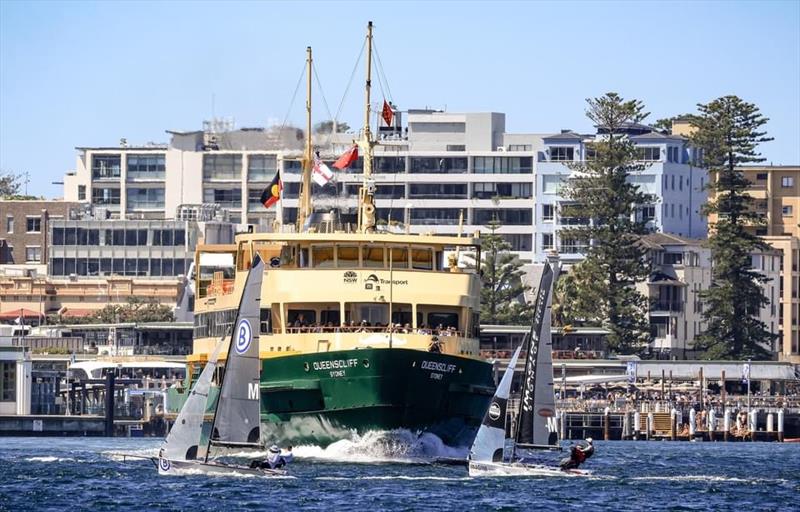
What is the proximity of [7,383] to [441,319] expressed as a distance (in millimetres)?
43272

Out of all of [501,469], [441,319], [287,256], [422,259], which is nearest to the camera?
[501,469]

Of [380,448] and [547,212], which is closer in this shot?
[380,448]

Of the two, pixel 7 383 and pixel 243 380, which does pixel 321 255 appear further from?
pixel 7 383

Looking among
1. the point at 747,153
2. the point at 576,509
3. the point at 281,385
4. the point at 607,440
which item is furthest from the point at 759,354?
the point at 576,509

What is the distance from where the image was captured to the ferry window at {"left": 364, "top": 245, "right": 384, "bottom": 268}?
3019 inches

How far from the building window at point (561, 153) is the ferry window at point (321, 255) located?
386 feet

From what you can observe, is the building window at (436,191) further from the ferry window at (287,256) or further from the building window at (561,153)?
the ferry window at (287,256)

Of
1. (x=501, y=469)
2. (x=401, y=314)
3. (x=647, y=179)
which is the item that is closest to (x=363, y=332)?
(x=401, y=314)

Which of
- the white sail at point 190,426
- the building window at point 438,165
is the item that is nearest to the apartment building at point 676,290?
the building window at point 438,165

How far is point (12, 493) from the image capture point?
60.1 meters

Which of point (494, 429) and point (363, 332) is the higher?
point (363, 332)

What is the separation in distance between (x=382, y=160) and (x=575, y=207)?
33.1 meters

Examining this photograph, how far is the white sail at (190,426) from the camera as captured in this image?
61.9m

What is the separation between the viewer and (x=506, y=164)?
7653 inches
